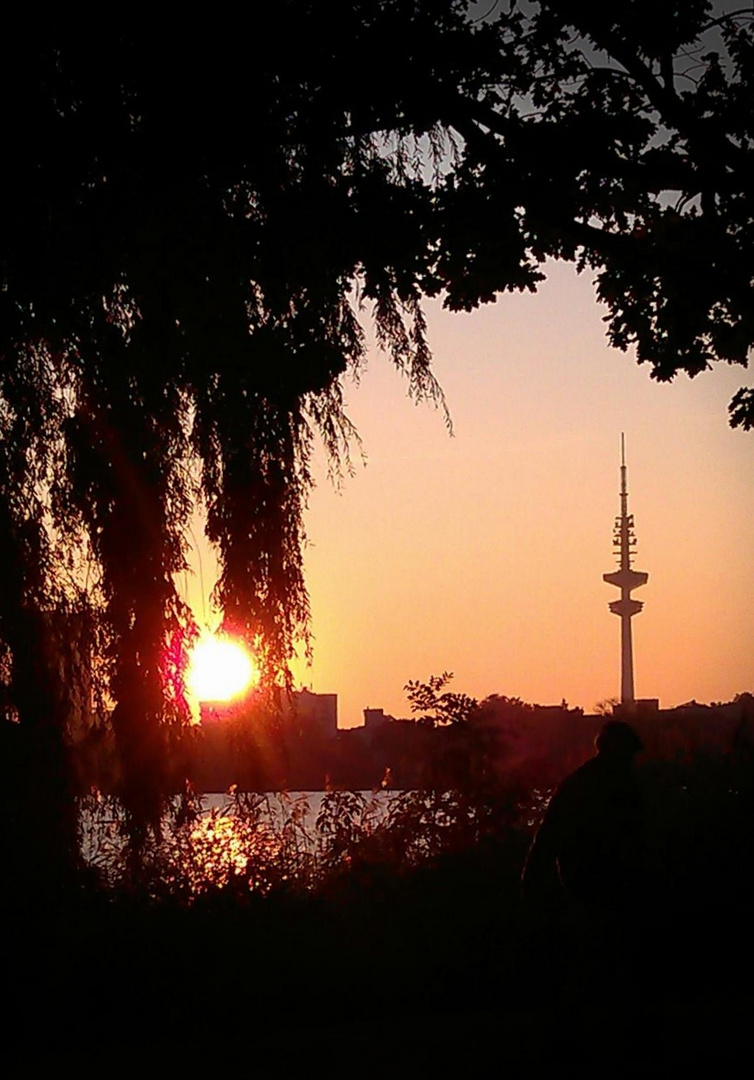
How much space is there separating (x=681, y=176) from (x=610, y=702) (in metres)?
7.79

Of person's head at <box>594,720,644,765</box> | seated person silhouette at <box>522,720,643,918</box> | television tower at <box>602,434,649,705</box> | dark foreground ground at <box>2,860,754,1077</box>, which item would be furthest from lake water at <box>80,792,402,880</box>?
television tower at <box>602,434,649,705</box>

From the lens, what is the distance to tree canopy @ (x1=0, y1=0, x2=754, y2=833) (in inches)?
439

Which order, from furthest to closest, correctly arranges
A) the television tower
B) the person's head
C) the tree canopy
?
the television tower < the tree canopy < the person's head

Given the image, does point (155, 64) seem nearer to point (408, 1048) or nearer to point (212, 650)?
point (212, 650)

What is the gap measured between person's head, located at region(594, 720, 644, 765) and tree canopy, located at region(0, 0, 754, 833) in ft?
9.63

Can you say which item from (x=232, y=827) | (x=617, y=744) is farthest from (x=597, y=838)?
(x=232, y=827)

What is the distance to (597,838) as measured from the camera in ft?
30.7

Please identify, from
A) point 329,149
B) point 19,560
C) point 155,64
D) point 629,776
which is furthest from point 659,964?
point 155,64

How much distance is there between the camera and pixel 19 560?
10.7m

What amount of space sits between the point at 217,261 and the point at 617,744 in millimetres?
4532

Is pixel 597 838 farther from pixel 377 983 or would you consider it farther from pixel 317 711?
pixel 317 711

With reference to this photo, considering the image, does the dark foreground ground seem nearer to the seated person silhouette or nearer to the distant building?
the seated person silhouette

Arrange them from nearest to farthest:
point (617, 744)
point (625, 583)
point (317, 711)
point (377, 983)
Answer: point (617, 744)
point (377, 983)
point (317, 711)
point (625, 583)

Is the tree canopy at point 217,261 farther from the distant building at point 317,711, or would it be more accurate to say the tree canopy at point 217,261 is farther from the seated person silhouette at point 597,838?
the seated person silhouette at point 597,838
